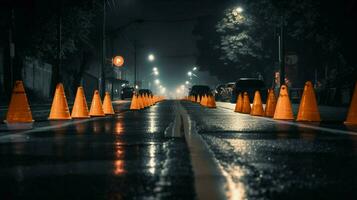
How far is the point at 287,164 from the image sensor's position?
23.2 feet

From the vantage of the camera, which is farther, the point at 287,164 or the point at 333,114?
the point at 333,114

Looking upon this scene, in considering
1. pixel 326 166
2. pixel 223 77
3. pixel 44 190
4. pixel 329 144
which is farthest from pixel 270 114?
pixel 223 77

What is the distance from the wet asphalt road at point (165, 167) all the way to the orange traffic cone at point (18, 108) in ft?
13.2

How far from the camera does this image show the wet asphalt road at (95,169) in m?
5.26

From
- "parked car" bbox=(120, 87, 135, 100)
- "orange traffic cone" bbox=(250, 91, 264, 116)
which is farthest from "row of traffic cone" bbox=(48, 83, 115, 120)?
"parked car" bbox=(120, 87, 135, 100)

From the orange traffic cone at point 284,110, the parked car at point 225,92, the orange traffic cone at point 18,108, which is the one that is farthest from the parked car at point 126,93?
the orange traffic cone at point 18,108

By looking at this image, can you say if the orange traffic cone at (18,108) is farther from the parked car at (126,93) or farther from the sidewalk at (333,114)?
the parked car at (126,93)

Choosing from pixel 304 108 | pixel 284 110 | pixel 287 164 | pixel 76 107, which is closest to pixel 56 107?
pixel 76 107

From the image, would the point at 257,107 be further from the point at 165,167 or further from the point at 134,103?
the point at 165,167

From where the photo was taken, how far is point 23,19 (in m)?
39.2

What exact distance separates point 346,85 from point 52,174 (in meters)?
34.8

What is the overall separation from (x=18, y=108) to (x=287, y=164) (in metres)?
9.86

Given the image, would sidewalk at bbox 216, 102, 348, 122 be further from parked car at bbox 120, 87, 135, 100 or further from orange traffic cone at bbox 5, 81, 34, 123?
parked car at bbox 120, 87, 135, 100

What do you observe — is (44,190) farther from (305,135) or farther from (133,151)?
(305,135)
